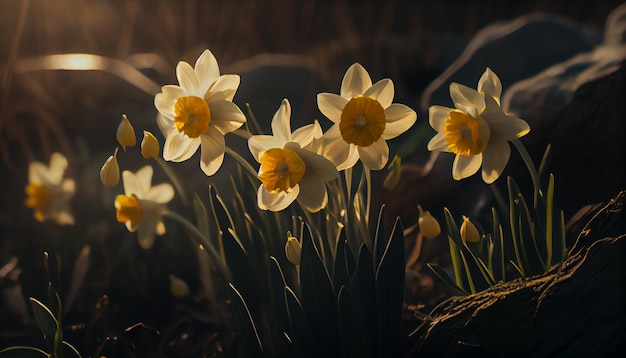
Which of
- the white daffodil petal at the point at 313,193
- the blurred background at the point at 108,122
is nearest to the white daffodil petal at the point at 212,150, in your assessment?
the white daffodil petal at the point at 313,193

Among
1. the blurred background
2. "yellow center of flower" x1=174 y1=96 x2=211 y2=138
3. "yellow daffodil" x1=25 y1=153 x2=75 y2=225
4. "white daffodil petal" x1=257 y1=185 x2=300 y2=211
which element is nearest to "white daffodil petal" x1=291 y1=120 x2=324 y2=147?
"white daffodil petal" x1=257 y1=185 x2=300 y2=211

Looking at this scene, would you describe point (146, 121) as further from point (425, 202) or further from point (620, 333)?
point (620, 333)

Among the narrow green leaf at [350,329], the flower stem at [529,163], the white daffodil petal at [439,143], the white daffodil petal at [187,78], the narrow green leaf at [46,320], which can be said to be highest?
the white daffodil petal at [187,78]

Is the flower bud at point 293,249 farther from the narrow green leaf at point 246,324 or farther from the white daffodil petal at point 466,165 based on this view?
the white daffodil petal at point 466,165

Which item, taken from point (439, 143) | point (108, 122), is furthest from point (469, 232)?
point (108, 122)

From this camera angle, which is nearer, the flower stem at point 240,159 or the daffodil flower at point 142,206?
the flower stem at point 240,159

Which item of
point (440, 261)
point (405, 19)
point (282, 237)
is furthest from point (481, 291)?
point (405, 19)

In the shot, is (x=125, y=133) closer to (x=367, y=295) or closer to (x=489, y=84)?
(x=367, y=295)
